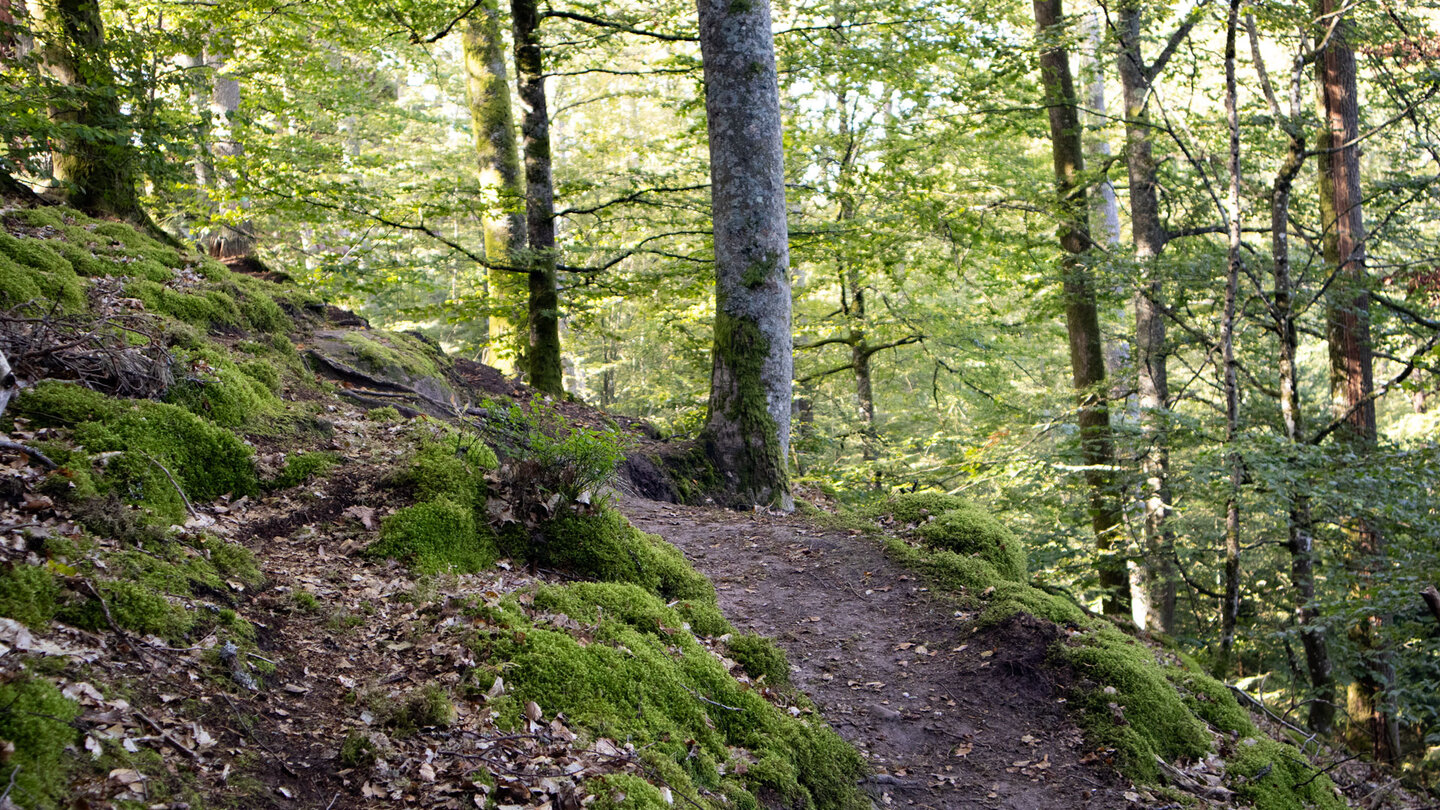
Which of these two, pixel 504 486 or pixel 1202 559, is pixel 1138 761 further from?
pixel 1202 559

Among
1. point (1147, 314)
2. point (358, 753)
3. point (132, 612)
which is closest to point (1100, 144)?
point (1147, 314)

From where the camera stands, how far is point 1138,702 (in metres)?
4.63

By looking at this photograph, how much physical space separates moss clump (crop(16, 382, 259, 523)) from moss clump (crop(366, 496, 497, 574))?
2.75 feet

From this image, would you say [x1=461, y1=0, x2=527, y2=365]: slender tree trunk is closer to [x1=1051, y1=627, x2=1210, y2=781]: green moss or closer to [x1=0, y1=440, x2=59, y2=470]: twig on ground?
[x1=0, y1=440, x2=59, y2=470]: twig on ground

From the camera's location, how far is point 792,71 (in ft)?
37.8

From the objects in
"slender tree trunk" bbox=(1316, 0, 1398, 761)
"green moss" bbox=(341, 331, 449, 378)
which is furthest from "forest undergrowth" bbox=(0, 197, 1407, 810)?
"slender tree trunk" bbox=(1316, 0, 1398, 761)

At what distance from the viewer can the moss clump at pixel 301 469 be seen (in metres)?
4.31

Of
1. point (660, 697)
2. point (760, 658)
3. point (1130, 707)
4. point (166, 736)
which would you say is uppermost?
point (166, 736)

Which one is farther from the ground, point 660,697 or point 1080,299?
point 1080,299

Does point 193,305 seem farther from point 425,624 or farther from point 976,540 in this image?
point 976,540

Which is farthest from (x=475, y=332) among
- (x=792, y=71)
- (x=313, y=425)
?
(x=313, y=425)

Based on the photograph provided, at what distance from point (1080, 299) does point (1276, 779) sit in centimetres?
712

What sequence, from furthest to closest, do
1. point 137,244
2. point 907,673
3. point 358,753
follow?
point 137,244
point 907,673
point 358,753

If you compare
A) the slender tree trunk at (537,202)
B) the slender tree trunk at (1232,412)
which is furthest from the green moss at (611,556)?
the slender tree trunk at (1232,412)
